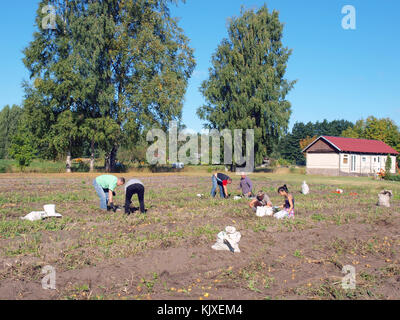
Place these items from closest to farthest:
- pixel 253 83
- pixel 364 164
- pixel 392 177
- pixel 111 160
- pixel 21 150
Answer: pixel 21 150 < pixel 392 177 < pixel 111 160 < pixel 253 83 < pixel 364 164

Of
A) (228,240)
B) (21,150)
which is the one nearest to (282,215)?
(228,240)

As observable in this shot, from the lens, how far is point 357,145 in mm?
45531

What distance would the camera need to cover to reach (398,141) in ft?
185

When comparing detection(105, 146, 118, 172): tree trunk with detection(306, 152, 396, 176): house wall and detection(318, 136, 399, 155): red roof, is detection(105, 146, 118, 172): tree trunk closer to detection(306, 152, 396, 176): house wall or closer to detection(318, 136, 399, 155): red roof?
detection(306, 152, 396, 176): house wall

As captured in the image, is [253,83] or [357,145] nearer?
[253,83]

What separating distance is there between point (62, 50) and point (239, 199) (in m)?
25.6

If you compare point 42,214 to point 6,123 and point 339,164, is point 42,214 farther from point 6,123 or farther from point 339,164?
point 6,123

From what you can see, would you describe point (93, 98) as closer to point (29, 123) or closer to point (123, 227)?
point (29, 123)

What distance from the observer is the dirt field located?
5.52 m

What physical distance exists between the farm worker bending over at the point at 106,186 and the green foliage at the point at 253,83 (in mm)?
30872

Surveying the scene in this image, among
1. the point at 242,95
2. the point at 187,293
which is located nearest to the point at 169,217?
the point at 187,293

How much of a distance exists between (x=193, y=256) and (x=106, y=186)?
17.0 ft

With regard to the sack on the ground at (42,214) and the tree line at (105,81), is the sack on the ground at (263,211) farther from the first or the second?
the tree line at (105,81)

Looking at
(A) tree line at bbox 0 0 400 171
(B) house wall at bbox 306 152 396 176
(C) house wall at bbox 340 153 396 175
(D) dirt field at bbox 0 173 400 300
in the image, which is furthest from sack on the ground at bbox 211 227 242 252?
(C) house wall at bbox 340 153 396 175
